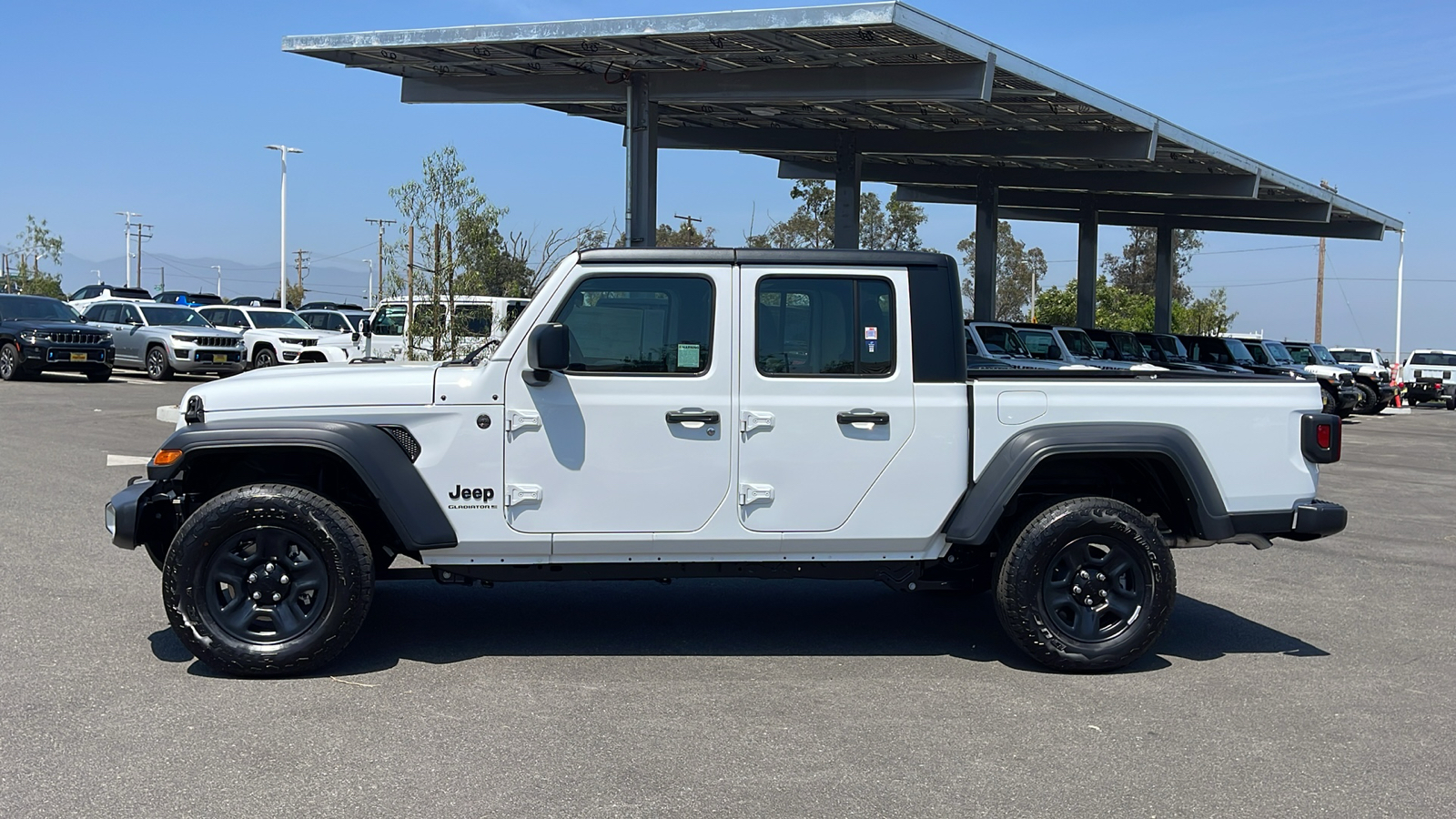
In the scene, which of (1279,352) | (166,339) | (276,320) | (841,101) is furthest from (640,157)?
(1279,352)

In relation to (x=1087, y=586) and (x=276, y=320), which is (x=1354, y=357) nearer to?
(x=276, y=320)

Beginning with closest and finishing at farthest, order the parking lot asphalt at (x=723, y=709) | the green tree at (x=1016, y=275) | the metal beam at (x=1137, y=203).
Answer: the parking lot asphalt at (x=723, y=709)
the metal beam at (x=1137, y=203)
the green tree at (x=1016, y=275)

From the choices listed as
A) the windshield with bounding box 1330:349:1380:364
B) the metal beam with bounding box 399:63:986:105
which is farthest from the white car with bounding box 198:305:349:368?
the windshield with bounding box 1330:349:1380:364

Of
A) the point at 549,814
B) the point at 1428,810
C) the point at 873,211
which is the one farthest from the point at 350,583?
the point at 873,211

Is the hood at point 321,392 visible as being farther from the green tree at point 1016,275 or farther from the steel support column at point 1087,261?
the green tree at point 1016,275

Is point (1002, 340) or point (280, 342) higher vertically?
point (1002, 340)

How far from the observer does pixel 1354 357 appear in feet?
120

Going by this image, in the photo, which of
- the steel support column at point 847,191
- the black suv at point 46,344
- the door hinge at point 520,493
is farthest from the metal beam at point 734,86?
the door hinge at point 520,493

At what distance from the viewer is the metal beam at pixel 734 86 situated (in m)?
17.8

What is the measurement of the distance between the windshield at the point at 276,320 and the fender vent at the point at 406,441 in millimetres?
23742

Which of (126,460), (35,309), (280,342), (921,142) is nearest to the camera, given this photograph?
(126,460)

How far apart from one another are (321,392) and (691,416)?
Answer: 1678mm

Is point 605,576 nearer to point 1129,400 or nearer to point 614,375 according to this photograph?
point 614,375

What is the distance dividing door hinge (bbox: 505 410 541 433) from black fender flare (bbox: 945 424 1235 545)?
6.58 ft
